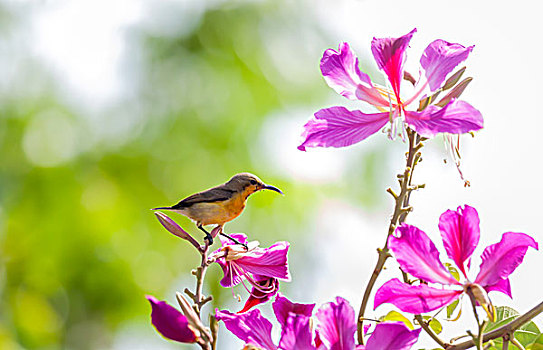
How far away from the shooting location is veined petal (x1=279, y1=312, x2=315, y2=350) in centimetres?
36

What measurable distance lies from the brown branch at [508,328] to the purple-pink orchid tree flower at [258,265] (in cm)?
14

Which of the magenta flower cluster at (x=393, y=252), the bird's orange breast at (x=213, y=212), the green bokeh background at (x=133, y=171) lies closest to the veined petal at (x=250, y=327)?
the magenta flower cluster at (x=393, y=252)

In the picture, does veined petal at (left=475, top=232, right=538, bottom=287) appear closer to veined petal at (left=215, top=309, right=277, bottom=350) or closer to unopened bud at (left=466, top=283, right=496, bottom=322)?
unopened bud at (left=466, top=283, right=496, bottom=322)

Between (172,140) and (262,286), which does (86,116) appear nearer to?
(172,140)

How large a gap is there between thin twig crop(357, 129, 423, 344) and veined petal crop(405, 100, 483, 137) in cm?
1

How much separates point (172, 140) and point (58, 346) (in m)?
1.89

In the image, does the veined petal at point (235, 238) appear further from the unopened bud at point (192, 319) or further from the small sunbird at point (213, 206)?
the unopened bud at point (192, 319)

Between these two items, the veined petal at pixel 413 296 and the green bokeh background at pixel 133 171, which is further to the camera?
the green bokeh background at pixel 133 171

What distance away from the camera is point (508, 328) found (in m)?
0.36

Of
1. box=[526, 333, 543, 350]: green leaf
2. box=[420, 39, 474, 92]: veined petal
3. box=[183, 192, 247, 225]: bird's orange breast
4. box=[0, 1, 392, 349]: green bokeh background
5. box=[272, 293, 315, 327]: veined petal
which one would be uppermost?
box=[0, 1, 392, 349]: green bokeh background

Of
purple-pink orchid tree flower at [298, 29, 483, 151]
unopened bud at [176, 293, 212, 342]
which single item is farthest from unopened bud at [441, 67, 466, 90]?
unopened bud at [176, 293, 212, 342]

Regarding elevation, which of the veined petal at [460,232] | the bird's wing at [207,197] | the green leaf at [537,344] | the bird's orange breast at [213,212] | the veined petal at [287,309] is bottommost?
the green leaf at [537,344]

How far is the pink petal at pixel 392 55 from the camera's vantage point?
17.1 inches

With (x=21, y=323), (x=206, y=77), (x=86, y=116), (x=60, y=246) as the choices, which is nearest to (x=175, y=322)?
(x=21, y=323)
